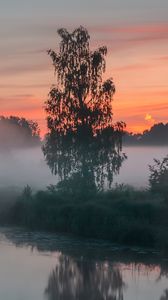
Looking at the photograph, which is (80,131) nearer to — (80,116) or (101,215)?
(80,116)

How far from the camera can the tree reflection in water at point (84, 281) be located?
24531 millimetres

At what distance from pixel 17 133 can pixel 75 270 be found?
95585 millimetres

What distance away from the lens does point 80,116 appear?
41.2 m

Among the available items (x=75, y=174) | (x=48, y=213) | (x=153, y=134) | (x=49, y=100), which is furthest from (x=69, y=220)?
(x=153, y=134)

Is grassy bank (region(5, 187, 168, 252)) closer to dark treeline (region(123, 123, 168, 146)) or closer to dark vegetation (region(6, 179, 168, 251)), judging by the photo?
dark vegetation (region(6, 179, 168, 251))

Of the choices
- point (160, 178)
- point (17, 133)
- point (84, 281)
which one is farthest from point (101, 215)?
point (17, 133)

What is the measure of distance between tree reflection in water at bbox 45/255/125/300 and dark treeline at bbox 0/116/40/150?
91.1 metres

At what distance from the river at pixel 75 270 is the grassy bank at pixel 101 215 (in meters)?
0.74

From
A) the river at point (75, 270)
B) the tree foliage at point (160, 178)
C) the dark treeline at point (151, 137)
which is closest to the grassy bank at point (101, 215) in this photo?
the tree foliage at point (160, 178)

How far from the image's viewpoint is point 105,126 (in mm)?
41344

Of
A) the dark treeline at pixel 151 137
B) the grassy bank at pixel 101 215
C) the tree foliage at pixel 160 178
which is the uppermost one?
the dark treeline at pixel 151 137

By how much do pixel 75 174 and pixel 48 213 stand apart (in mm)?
4924

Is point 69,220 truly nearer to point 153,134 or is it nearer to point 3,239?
point 3,239

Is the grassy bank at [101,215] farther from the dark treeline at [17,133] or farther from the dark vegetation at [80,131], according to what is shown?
the dark treeline at [17,133]
